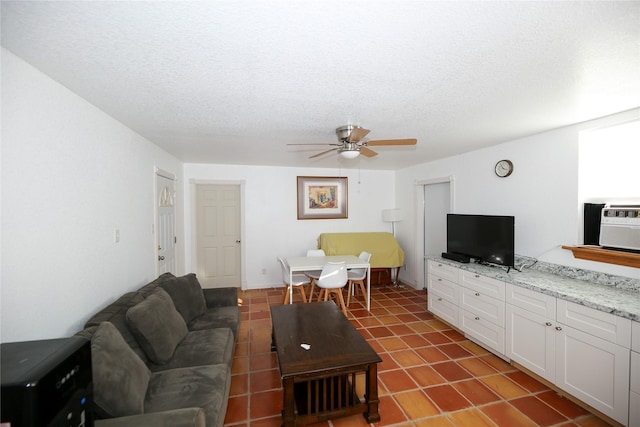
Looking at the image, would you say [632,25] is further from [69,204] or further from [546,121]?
[69,204]

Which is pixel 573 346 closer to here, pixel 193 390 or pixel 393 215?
pixel 193 390

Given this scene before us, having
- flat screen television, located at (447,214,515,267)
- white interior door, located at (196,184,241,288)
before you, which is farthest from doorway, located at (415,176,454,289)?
white interior door, located at (196,184,241,288)

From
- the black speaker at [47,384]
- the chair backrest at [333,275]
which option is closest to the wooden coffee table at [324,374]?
the black speaker at [47,384]

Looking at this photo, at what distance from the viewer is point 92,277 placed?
203cm

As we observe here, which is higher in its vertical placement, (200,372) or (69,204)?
(69,204)

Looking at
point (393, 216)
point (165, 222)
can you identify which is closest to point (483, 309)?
point (393, 216)

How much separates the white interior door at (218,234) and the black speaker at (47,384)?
4090 mm

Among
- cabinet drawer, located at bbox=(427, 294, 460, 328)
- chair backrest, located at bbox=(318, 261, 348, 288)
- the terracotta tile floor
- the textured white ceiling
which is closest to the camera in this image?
the textured white ceiling

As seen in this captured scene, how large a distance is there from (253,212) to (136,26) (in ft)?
13.3

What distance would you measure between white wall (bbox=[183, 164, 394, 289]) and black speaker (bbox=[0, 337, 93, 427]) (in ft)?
13.2

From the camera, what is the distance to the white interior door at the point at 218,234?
194 inches

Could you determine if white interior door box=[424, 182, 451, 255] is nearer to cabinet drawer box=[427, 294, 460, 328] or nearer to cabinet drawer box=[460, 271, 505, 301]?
cabinet drawer box=[427, 294, 460, 328]

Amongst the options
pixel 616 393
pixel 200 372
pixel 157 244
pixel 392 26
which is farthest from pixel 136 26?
pixel 616 393

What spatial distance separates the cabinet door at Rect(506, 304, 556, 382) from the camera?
2.29m
